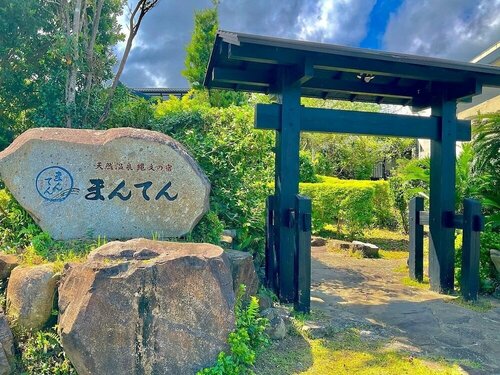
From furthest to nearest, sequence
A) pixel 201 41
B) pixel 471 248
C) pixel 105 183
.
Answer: pixel 201 41, pixel 471 248, pixel 105 183

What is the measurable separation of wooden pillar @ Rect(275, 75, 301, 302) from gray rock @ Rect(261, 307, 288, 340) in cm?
103

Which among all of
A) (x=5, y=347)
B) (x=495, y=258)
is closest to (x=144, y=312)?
(x=5, y=347)

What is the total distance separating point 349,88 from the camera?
6.92 metres

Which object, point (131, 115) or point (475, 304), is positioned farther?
point (131, 115)

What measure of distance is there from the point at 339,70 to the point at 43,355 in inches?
184

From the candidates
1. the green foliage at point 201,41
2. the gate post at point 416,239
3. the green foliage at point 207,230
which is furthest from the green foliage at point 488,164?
the green foliage at point 201,41

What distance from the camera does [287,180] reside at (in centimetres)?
548

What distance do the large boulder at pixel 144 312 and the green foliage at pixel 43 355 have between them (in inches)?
9.0

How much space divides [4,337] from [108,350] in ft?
2.89

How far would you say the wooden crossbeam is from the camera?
17.9 ft

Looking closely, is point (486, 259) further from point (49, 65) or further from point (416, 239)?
point (49, 65)

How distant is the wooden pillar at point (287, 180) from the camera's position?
5445 mm

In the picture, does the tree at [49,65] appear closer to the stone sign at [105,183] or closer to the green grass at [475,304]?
the stone sign at [105,183]

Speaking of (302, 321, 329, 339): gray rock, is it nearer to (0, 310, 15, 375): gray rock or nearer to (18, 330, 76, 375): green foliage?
(18, 330, 76, 375): green foliage
